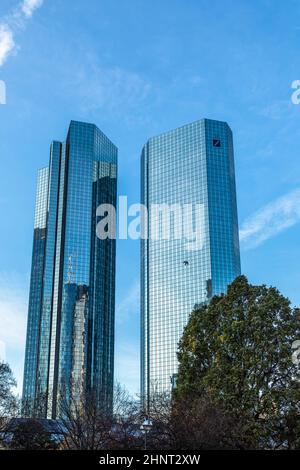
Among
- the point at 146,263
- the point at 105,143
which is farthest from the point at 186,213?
the point at 105,143

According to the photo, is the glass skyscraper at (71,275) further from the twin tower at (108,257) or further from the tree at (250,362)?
the tree at (250,362)

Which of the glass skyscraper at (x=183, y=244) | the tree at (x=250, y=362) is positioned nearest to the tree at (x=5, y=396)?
the tree at (x=250, y=362)

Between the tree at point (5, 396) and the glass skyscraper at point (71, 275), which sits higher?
the glass skyscraper at point (71, 275)

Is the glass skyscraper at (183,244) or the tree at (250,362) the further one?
the glass skyscraper at (183,244)

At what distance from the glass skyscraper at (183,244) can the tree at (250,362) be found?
4289 inches

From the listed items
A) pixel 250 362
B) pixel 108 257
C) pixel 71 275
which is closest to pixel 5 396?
pixel 250 362

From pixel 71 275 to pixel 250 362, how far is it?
129223 mm

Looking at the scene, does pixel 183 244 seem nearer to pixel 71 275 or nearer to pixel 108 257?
pixel 108 257

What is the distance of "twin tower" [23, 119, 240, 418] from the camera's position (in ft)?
496

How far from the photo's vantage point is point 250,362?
32.2 m

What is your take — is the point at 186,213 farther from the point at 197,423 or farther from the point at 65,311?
the point at 197,423

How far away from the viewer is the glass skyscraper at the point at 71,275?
503 ft

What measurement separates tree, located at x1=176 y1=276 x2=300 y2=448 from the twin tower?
110 m
